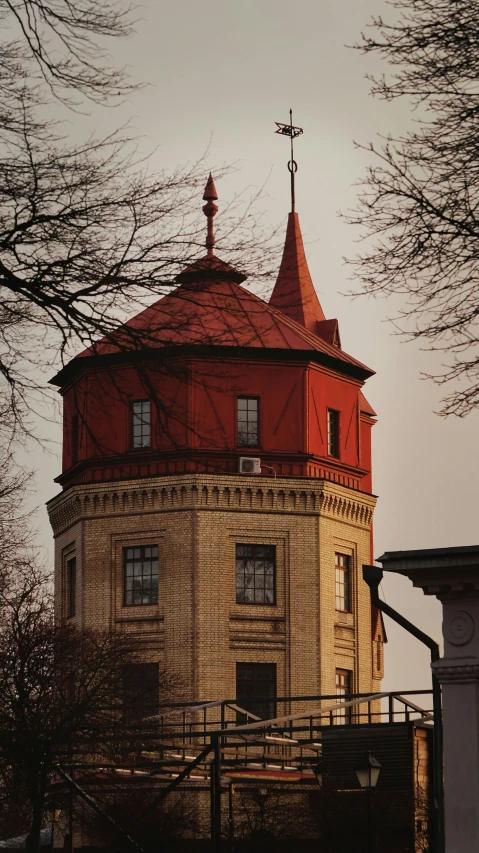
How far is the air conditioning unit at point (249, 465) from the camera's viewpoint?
49125 millimetres

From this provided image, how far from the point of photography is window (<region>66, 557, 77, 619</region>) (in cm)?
5075

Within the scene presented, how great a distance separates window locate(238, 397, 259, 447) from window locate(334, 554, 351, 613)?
4.56 metres

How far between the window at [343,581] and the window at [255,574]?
95.8 inches

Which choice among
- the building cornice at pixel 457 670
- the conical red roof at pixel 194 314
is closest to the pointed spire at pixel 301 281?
the building cornice at pixel 457 670

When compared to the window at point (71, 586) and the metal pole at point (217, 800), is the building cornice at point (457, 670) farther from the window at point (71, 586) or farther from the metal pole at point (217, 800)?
the window at point (71, 586)

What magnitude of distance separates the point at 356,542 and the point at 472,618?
31713 millimetres

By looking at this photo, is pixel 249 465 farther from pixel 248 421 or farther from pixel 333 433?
pixel 333 433

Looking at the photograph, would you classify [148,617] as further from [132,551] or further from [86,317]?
[86,317]

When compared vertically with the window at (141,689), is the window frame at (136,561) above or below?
above

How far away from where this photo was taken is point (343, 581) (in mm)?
50656

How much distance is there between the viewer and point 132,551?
162 ft

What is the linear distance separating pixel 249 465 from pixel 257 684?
6.68 meters

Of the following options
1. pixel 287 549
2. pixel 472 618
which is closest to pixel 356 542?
pixel 287 549

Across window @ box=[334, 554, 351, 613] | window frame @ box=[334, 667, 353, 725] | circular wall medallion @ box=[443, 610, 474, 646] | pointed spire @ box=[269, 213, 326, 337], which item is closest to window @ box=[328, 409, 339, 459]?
window @ box=[334, 554, 351, 613]
